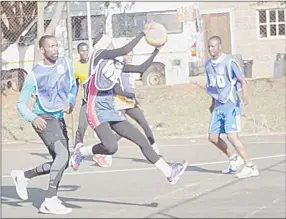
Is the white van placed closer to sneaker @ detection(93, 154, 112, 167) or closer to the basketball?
sneaker @ detection(93, 154, 112, 167)

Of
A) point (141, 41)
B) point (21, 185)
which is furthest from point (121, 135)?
point (141, 41)

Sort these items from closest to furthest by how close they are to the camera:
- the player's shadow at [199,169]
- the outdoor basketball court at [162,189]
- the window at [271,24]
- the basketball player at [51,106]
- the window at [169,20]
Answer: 1. the outdoor basketball court at [162,189]
2. the basketball player at [51,106]
3. the player's shadow at [199,169]
4. the window at [169,20]
5. the window at [271,24]

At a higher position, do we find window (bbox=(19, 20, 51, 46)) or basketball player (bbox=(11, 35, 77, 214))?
window (bbox=(19, 20, 51, 46))

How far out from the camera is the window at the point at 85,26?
82.9 ft

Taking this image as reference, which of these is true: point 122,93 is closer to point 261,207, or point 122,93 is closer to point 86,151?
point 86,151

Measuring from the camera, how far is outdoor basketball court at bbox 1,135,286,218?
9094 millimetres

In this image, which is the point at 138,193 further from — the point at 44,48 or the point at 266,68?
the point at 266,68

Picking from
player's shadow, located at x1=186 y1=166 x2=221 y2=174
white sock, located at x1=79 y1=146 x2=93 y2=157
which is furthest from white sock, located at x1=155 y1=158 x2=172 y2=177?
player's shadow, located at x1=186 y1=166 x2=221 y2=174

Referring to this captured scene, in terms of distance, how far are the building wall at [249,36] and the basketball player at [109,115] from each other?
781 inches

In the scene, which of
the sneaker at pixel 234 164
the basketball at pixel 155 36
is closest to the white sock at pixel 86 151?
the basketball at pixel 155 36

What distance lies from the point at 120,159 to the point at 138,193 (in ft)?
11.5

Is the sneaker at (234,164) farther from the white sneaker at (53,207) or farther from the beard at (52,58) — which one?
the beard at (52,58)

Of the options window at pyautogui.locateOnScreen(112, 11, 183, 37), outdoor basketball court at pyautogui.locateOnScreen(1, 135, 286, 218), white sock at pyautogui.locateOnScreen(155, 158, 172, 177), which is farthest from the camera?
window at pyautogui.locateOnScreen(112, 11, 183, 37)

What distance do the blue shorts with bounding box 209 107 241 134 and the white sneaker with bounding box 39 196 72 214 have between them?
119 inches
